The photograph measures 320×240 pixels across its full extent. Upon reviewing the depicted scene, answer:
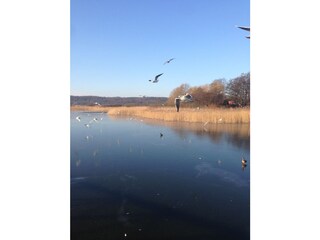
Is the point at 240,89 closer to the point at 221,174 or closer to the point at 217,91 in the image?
the point at 217,91

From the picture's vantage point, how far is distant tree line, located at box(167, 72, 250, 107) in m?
3.80

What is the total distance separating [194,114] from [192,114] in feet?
0.16

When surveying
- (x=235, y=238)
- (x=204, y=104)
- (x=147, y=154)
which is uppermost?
(x=204, y=104)

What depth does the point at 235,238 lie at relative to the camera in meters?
2.16

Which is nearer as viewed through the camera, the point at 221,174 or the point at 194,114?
the point at 221,174

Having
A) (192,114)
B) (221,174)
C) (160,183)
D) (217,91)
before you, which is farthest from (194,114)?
(160,183)

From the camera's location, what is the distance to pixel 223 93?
4156mm

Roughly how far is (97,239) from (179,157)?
5.81 ft

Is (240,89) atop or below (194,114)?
atop

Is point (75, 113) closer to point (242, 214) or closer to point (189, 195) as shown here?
point (189, 195)

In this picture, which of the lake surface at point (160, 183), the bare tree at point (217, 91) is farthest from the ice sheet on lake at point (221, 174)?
the bare tree at point (217, 91)

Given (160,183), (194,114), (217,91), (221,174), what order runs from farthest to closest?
1. (194,114)
2. (217,91)
3. (221,174)
4. (160,183)
